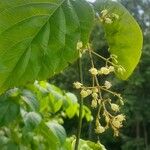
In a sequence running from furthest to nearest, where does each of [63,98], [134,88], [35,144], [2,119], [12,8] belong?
1. [134,88]
2. [63,98]
3. [35,144]
4. [2,119]
5. [12,8]

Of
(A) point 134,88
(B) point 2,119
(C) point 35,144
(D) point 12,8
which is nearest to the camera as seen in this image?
(D) point 12,8

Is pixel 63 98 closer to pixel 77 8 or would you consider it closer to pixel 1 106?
pixel 1 106

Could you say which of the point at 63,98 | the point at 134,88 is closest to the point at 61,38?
the point at 63,98

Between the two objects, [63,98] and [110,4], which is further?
[63,98]

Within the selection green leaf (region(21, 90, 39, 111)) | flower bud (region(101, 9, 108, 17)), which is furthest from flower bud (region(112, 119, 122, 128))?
green leaf (region(21, 90, 39, 111))

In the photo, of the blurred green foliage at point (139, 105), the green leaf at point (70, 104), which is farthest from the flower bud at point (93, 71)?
the blurred green foliage at point (139, 105)

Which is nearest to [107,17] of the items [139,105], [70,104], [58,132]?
[58,132]
